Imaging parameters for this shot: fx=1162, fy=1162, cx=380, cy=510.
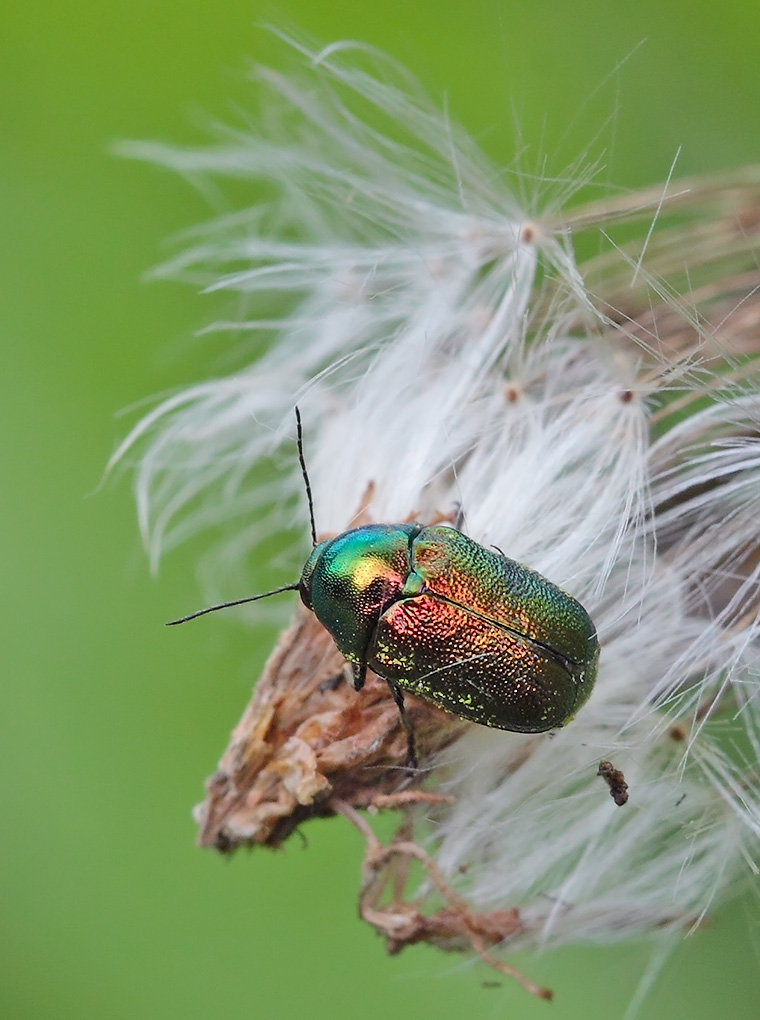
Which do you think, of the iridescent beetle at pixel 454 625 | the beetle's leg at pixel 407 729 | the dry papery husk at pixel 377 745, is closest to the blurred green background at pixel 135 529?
the dry papery husk at pixel 377 745

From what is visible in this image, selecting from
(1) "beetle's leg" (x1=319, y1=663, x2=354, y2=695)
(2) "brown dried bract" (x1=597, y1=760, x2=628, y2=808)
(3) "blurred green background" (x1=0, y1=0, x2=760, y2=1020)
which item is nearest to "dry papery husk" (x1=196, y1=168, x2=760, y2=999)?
(1) "beetle's leg" (x1=319, y1=663, x2=354, y2=695)

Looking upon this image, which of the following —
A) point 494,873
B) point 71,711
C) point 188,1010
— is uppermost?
point 71,711

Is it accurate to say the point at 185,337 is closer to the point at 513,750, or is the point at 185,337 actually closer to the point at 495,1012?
the point at 513,750

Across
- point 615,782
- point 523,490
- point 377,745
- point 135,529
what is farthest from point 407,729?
point 135,529

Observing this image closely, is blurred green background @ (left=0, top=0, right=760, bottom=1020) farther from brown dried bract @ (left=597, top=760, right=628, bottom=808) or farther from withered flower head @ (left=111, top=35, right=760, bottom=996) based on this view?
brown dried bract @ (left=597, top=760, right=628, bottom=808)

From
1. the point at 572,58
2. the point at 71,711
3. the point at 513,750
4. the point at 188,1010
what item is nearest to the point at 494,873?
the point at 513,750

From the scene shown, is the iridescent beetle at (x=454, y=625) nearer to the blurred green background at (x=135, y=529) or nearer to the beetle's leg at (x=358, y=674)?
the beetle's leg at (x=358, y=674)

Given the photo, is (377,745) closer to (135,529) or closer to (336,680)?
(336,680)
